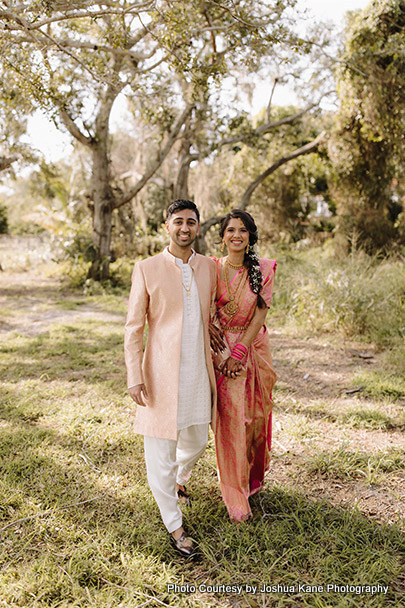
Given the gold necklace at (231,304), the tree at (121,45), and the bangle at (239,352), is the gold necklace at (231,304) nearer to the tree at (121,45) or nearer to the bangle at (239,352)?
the bangle at (239,352)

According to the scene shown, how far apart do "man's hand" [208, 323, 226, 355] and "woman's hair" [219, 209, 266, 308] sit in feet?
0.93

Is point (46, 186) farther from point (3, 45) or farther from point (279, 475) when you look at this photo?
point (279, 475)

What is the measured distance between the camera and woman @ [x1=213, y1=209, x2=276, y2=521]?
2562mm

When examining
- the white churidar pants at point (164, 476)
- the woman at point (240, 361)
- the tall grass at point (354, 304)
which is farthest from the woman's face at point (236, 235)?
the tall grass at point (354, 304)

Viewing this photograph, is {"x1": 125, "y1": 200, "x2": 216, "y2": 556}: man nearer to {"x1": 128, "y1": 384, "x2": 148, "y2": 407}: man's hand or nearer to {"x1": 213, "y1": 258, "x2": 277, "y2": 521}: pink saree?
{"x1": 128, "y1": 384, "x2": 148, "y2": 407}: man's hand

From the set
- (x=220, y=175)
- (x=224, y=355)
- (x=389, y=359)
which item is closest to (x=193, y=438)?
(x=224, y=355)

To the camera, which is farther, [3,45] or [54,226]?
[54,226]

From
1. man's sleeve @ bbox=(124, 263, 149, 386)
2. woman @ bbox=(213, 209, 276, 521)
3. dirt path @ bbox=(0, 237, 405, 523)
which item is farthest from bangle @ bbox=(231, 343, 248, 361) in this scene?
dirt path @ bbox=(0, 237, 405, 523)

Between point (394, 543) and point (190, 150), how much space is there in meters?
10.3

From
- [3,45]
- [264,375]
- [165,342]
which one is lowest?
[264,375]

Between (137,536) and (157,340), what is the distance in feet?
3.57

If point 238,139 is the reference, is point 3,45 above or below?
below

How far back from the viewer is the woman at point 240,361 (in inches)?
101

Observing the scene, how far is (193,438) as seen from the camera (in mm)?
2547
